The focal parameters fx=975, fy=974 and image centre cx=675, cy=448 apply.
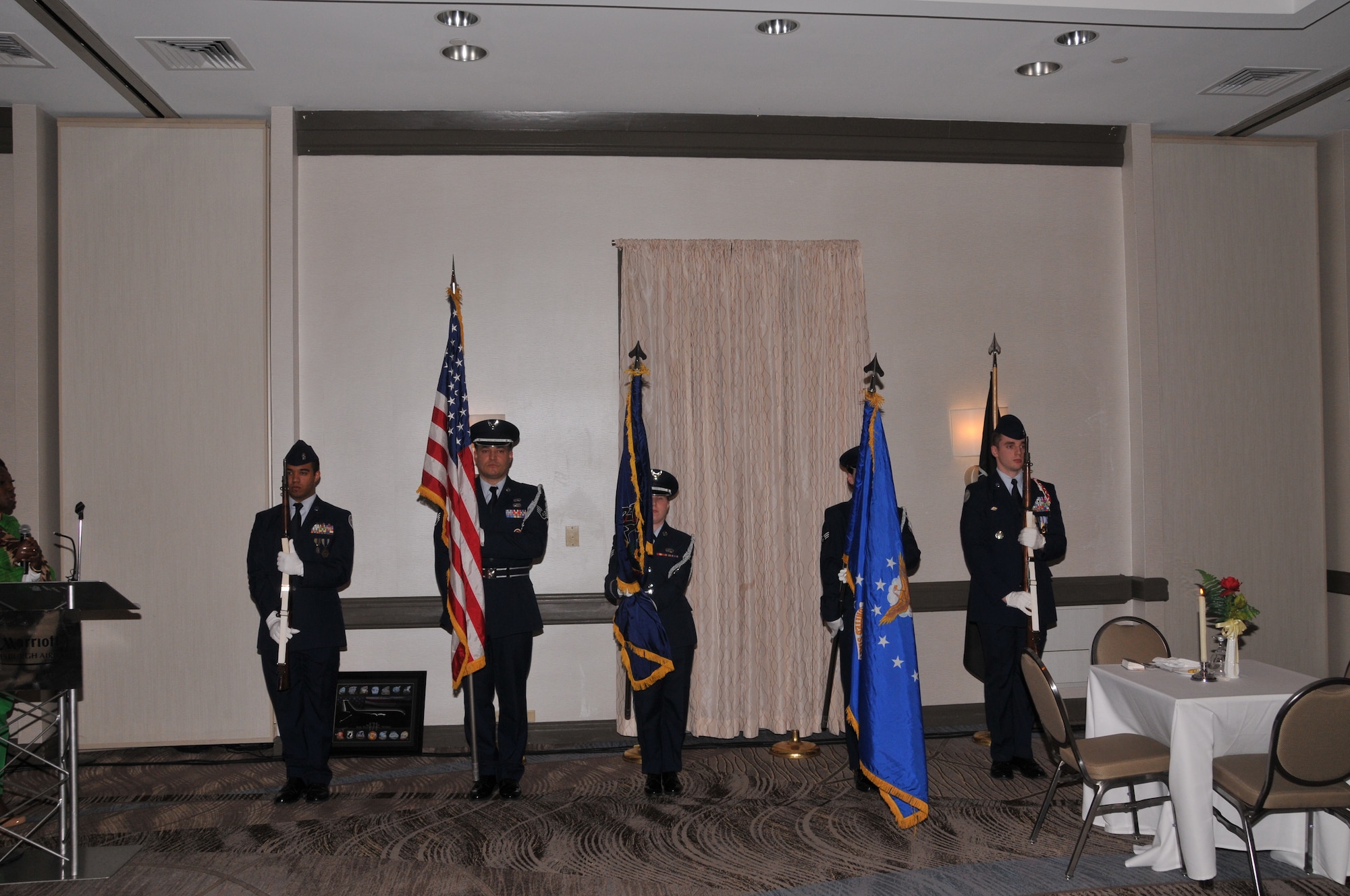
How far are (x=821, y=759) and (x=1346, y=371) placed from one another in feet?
15.0

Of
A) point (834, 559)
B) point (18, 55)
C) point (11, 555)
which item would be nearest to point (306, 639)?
point (11, 555)

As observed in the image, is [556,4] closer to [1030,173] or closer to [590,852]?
[1030,173]

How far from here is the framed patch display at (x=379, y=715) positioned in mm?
5805

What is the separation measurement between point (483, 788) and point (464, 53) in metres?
3.89

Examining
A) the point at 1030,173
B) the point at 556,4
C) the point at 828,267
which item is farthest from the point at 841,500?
the point at 556,4

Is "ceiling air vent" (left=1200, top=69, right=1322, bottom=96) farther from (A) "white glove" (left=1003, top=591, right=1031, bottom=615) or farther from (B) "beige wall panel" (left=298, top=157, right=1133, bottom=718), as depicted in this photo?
(A) "white glove" (left=1003, top=591, right=1031, bottom=615)

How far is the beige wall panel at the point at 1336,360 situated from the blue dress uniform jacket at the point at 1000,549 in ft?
8.90

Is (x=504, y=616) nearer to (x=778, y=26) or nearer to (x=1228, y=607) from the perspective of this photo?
(x=778, y=26)

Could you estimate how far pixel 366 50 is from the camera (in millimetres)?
5156

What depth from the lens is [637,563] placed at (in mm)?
5020

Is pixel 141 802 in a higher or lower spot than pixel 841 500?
lower

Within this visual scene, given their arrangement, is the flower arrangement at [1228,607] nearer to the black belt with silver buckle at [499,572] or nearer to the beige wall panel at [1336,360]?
the beige wall panel at [1336,360]

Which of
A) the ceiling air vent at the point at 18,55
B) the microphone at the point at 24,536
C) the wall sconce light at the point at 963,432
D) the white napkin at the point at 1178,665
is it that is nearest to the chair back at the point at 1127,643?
the white napkin at the point at 1178,665

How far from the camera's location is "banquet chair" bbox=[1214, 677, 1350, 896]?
3584mm
